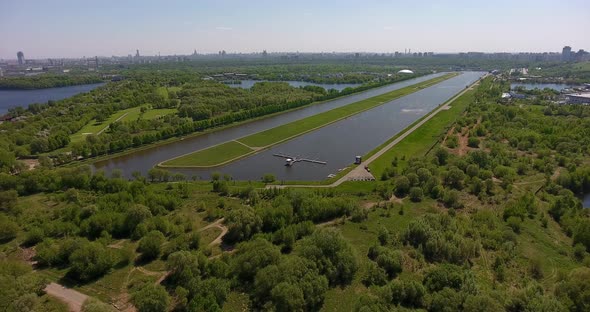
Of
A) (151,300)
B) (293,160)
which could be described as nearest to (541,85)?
(293,160)

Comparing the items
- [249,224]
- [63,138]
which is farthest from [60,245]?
[63,138]

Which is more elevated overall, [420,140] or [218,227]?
[420,140]

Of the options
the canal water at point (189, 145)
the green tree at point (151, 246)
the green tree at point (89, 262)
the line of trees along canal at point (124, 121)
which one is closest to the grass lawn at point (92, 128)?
the line of trees along canal at point (124, 121)

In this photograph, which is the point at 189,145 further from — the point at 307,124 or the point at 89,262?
the point at 89,262

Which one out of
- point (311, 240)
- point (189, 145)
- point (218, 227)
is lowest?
point (218, 227)

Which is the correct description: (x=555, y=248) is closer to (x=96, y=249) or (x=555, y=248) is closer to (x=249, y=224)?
(x=249, y=224)

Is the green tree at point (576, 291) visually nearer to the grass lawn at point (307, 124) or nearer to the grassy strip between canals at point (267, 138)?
the grassy strip between canals at point (267, 138)
